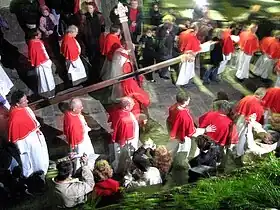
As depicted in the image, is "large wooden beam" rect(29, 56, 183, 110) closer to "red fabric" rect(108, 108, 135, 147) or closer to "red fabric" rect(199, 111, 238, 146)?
"red fabric" rect(108, 108, 135, 147)

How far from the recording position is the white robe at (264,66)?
12898mm

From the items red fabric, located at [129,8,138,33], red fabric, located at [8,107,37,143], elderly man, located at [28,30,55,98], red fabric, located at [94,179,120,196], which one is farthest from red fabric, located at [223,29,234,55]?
red fabric, located at [94,179,120,196]

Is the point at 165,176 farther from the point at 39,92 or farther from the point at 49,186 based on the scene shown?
the point at 39,92

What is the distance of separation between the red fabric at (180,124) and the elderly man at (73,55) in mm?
2578

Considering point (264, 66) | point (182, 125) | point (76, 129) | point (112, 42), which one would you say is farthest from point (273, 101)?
point (76, 129)

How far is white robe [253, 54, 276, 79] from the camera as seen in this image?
12898 millimetres

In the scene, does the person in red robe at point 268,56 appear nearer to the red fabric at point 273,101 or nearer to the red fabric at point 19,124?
the red fabric at point 273,101

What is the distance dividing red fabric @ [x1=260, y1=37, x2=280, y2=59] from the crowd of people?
0.07 feet

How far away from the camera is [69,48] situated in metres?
11.4

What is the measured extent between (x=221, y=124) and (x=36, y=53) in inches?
146

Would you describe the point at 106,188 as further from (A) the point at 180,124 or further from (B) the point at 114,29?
(B) the point at 114,29

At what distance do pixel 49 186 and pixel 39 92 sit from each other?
2618 millimetres

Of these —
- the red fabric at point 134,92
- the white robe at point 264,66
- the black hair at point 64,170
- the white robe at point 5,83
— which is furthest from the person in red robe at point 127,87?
the white robe at point 264,66

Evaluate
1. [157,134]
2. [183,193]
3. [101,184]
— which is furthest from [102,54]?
[183,193]
